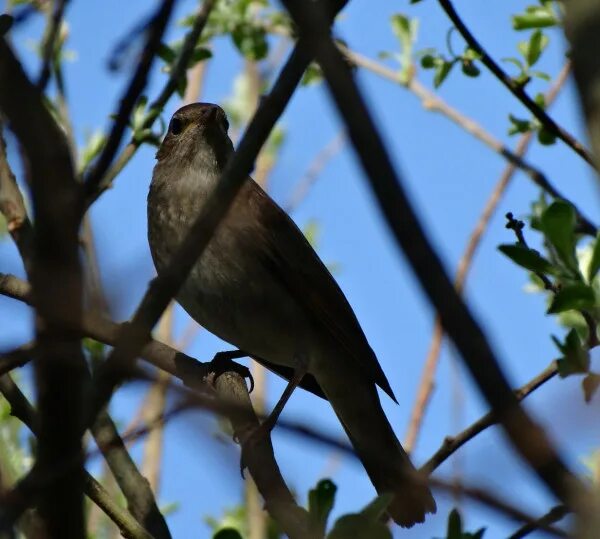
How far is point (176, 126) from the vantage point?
5879 millimetres

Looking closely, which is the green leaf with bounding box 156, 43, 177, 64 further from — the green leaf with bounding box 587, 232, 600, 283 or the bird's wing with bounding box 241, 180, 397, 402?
the green leaf with bounding box 587, 232, 600, 283

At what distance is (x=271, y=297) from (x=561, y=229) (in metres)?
2.54

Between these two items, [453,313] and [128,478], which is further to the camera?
[128,478]

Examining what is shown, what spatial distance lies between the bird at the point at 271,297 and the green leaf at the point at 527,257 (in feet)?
7.38

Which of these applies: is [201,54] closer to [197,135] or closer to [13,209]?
[197,135]

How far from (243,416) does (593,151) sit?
685mm

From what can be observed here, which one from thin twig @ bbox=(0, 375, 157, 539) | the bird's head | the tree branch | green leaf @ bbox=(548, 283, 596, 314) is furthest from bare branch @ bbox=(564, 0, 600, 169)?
the bird's head

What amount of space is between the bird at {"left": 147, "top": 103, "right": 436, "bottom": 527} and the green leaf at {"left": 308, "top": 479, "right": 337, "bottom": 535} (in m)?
2.35

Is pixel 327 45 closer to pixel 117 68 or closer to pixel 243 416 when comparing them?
pixel 243 416

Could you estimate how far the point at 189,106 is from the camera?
5879 mm

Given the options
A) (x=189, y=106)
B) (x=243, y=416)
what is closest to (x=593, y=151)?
(x=243, y=416)

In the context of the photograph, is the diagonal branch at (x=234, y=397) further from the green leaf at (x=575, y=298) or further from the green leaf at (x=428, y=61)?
the green leaf at (x=428, y=61)

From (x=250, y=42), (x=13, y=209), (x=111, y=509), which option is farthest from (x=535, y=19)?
(x=111, y=509)

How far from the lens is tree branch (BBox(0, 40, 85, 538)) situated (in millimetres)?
1400
